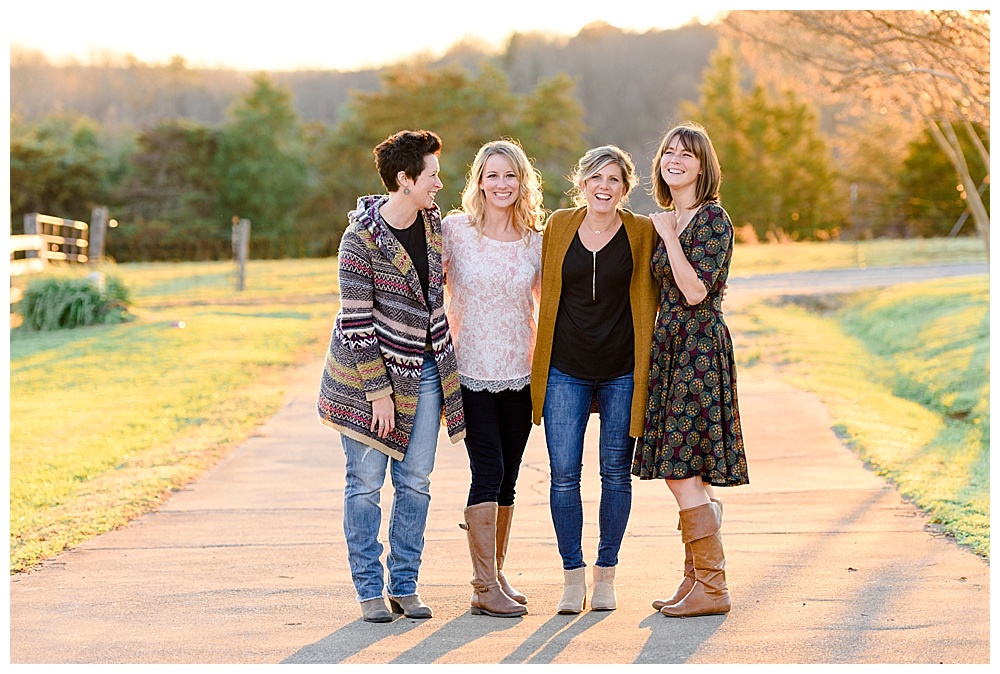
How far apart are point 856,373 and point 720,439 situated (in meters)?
8.49

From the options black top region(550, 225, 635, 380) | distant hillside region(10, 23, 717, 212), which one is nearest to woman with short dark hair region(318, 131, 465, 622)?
black top region(550, 225, 635, 380)

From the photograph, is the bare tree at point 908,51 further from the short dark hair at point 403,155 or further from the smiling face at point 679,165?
the short dark hair at point 403,155

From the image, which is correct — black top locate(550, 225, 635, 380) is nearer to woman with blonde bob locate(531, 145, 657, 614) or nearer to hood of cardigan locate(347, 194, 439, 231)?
woman with blonde bob locate(531, 145, 657, 614)

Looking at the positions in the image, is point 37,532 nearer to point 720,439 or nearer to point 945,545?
point 720,439

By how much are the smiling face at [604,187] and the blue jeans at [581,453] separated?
1.88 ft

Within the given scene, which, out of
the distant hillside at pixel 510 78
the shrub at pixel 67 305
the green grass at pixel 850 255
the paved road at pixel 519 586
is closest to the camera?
the paved road at pixel 519 586

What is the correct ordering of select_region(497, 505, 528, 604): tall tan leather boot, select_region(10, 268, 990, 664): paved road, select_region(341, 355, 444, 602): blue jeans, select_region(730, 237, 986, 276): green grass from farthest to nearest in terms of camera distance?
select_region(730, 237, 986, 276): green grass → select_region(497, 505, 528, 604): tall tan leather boot → select_region(341, 355, 444, 602): blue jeans → select_region(10, 268, 990, 664): paved road

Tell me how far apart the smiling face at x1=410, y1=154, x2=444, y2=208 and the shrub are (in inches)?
547

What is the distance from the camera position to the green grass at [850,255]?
89.9ft

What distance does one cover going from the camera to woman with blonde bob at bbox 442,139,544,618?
408 centimetres

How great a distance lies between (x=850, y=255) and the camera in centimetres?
2956

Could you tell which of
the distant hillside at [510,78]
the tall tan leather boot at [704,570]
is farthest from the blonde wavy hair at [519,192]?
the distant hillside at [510,78]

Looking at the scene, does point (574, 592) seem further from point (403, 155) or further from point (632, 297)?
point (403, 155)
